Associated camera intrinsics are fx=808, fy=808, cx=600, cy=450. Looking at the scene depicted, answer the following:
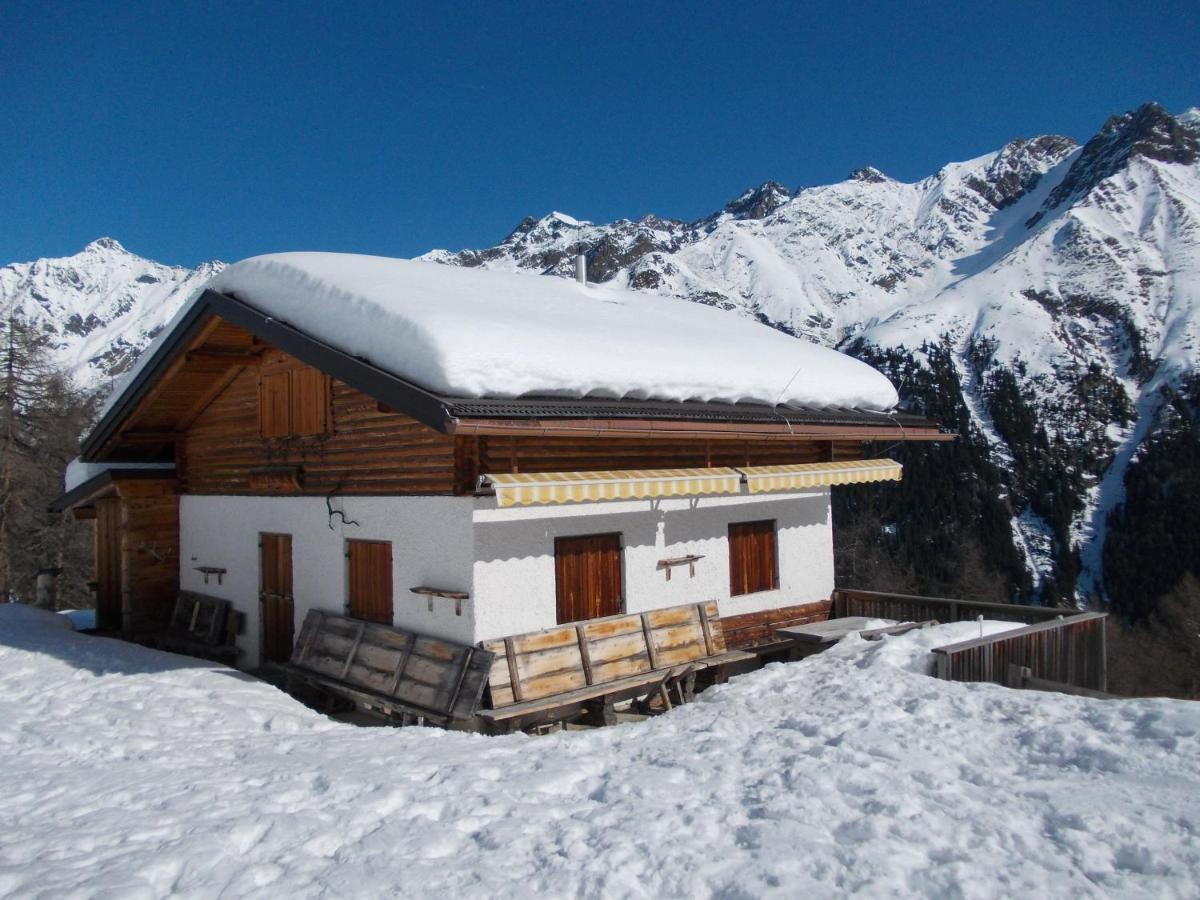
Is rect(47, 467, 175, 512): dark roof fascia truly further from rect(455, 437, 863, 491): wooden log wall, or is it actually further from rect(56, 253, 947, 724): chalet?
rect(455, 437, 863, 491): wooden log wall

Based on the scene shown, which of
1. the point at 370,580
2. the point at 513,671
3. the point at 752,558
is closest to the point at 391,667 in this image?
the point at 370,580

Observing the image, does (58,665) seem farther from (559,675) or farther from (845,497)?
(845,497)

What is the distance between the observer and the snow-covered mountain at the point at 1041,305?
100 m

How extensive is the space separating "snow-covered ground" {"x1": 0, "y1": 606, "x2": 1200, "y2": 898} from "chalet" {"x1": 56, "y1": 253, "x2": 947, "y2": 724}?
2039 millimetres

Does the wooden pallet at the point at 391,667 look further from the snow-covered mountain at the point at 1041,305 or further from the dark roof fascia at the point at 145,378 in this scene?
the snow-covered mountain at the point at 1041,305

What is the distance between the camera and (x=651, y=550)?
9609mm

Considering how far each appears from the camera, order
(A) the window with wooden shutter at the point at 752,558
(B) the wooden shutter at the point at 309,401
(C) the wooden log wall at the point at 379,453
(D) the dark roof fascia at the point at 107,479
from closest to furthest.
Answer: (C) the wooden log wall at the point at 379,453 < (B) the wooden shutter at the point at 309,401 < (A) the window with wooden shutter at the point at 752,558 < (D) the dark roof fascia at the point at 107,479

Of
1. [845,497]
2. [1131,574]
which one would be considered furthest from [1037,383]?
[845,497]

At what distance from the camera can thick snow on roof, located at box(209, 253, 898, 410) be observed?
25.5ft

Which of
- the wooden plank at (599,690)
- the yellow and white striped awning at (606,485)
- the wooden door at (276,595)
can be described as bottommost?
the wooden plank at (599,690)

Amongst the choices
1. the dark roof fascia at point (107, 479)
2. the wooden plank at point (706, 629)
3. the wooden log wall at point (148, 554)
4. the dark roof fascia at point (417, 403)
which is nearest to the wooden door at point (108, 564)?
the dark roof fascia at point (107, 479)

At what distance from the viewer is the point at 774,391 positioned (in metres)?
10.5

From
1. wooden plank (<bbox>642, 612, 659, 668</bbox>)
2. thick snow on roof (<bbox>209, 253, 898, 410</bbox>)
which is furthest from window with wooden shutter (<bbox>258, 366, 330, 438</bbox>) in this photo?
wooden plank (<bbox>642, 612, 659, 668</bbox>)

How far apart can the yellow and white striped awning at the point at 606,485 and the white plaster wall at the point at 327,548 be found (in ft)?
2.70
